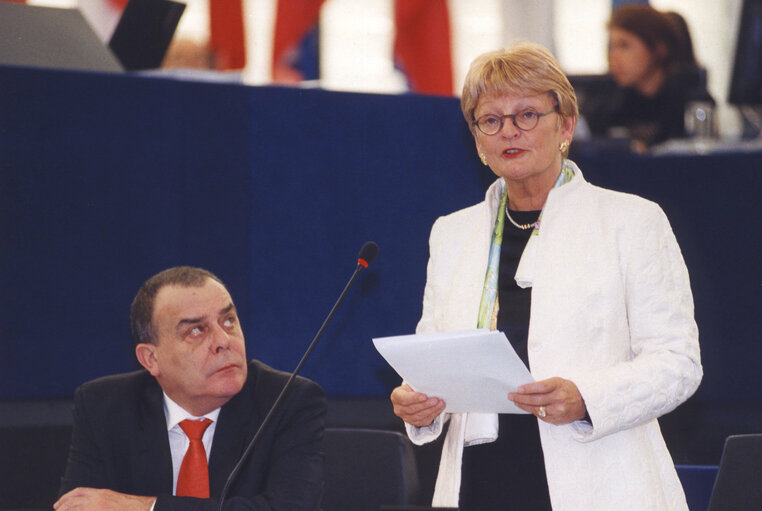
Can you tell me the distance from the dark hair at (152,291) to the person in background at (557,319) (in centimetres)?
82

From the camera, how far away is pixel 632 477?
2.12 m

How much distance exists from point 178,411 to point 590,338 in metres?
1.29

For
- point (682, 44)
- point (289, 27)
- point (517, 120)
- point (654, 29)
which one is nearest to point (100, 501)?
point (517, 120)

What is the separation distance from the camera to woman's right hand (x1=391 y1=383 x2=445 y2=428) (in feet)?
7.31

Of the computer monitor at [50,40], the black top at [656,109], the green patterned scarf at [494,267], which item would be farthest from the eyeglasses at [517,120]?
the black top at [656,109]

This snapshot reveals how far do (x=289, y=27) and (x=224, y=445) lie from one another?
17.6 ft

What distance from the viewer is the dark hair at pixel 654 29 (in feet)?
16.5

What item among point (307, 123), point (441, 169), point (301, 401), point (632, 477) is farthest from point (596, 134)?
point (632, 477)

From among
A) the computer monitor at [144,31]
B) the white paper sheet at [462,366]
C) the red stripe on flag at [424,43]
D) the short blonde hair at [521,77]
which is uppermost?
the red stripe on flag at [424,43]

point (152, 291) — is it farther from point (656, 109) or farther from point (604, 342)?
point (656, 109)

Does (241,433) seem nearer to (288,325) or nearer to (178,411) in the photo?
(178,411)

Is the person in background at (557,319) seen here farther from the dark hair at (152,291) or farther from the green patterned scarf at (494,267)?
the dark hair at (152,291)

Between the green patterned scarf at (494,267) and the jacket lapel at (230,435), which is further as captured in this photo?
the jacket lapel at (230,435)

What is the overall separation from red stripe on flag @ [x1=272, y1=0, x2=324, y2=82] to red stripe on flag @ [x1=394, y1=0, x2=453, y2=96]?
752 millimetres
